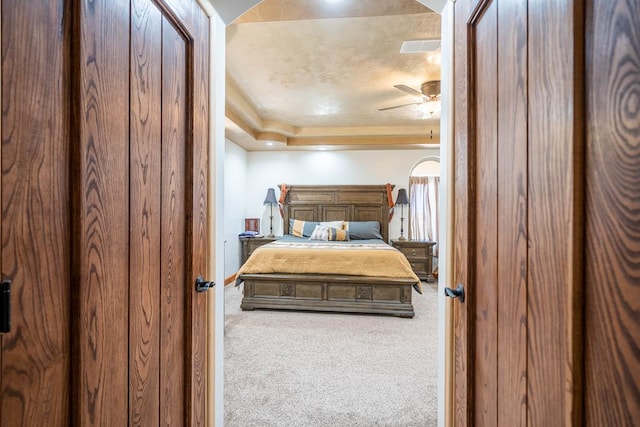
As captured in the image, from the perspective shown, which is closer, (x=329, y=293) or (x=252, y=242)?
(x=329, y=293)

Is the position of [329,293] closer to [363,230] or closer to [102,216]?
[363,230]

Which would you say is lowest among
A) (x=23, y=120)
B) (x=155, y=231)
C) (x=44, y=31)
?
(x=155, y=231)

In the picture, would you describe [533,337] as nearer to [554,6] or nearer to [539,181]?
[539,181]

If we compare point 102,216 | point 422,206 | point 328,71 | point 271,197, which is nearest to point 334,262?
point 328,71

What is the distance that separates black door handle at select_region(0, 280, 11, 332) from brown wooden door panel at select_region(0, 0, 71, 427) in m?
0.01

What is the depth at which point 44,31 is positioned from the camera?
0.57 m

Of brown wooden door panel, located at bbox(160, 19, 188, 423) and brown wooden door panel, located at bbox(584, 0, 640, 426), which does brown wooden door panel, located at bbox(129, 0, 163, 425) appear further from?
brown wooden door panel, located at bbox(584, 0, 640, 426)

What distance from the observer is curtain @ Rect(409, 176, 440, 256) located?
590 cm

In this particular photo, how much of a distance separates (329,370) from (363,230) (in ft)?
10.6

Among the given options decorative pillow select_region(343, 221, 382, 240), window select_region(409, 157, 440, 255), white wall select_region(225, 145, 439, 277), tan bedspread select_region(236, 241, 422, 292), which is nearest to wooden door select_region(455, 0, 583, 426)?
tan bedspread select_region(236, 241, 422, 292)

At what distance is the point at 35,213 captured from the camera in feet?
1.83

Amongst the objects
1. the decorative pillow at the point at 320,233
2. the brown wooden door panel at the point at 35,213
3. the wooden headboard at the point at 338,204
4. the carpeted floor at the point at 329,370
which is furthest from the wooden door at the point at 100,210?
the wooden headboard at the point at 338,204

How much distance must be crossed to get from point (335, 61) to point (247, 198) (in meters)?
3.66

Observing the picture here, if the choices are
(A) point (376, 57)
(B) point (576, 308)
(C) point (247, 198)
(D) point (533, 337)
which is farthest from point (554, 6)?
(C) point (247, 198)
